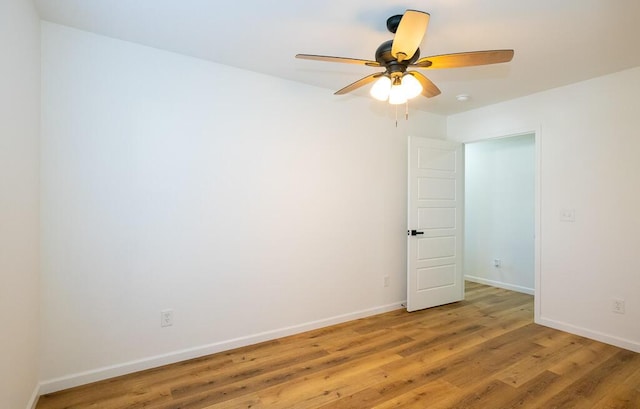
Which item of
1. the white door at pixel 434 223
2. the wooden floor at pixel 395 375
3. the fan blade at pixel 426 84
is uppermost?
the fan blade at pixel 426 84

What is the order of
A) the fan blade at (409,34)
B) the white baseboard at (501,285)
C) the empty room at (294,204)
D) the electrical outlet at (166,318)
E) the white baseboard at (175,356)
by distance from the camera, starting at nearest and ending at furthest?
1. the fan blade at (409,34)
2. the empty room at (294,204)
3. the white baseboard at (175,356)
4. the electrical outlet at (166,318)
5. the white baseboard at (501,285)

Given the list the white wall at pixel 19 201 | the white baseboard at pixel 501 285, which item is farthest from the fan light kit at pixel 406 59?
the white baseboard at pixel 501 285

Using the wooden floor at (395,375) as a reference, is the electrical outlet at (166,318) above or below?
above

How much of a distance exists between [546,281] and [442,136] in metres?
2.14

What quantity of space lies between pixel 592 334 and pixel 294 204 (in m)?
3.09

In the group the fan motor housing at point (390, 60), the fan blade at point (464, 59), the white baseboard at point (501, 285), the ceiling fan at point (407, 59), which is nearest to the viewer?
the ceiling fan at point (407, 59)

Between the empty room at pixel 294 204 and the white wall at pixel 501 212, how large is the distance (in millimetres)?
931

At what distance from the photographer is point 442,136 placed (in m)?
4.35

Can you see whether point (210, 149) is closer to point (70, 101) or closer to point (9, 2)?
point (70, 101)

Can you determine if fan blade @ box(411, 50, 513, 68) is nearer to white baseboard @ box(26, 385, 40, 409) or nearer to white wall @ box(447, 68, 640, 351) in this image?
Answer: white wall @ box(447, 68, 640, 351)

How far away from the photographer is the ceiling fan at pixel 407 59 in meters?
1.59

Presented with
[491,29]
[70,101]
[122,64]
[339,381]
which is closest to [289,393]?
[339,381]

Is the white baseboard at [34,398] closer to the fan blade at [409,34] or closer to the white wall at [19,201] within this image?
the white wall at [19,201]

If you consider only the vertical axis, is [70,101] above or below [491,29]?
below
